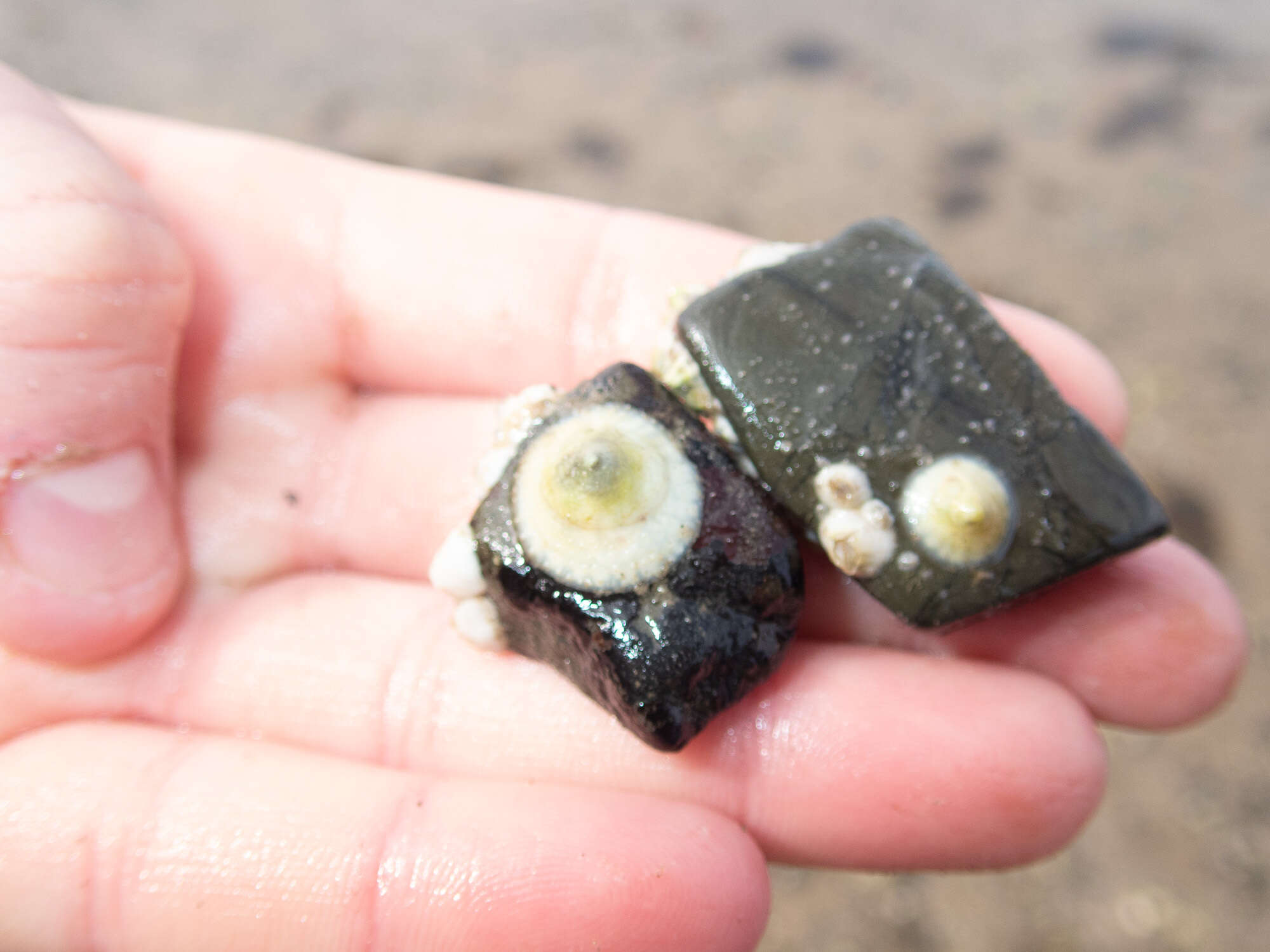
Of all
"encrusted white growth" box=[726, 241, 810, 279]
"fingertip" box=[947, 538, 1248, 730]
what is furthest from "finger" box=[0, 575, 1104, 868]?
"encrusted white growth" box=[726, 241, 810, 279]

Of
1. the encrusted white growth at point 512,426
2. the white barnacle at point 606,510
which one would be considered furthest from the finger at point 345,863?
the encrusted white growth at point 512,426

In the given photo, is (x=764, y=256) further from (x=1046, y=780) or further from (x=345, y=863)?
(x=345, y=863)

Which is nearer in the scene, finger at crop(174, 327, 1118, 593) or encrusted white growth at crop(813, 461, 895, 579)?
encrusted white growth at crop(813, 461, 895, 579)

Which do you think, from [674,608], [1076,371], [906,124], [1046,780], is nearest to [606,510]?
[674,608]

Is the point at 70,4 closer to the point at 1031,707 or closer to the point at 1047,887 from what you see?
the point at 1031,707

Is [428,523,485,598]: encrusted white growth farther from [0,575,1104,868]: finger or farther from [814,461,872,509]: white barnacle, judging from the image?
[814,461,872,509]: white barnacle

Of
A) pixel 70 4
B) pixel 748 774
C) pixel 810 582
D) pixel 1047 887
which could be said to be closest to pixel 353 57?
pixel 70 4

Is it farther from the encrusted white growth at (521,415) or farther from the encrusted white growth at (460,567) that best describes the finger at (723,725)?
the encrusted white growth at (521,415)
